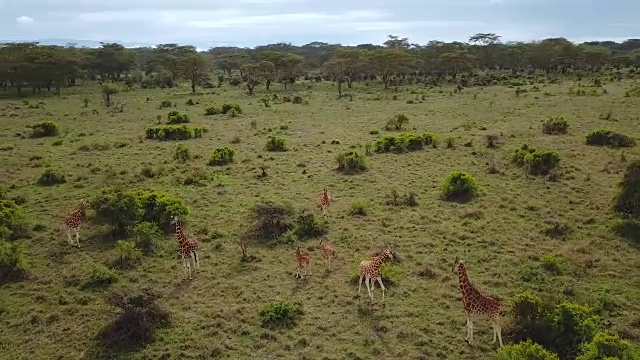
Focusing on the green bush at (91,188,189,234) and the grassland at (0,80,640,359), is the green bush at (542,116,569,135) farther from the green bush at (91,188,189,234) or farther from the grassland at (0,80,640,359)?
the green bush at (91,188,189,234)

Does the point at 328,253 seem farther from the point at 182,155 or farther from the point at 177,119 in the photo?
the point at 177,119

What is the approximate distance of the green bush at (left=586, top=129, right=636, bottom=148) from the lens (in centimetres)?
2975

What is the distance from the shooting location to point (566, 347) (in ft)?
38.2

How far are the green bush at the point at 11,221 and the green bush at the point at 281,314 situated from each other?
11.4 metres

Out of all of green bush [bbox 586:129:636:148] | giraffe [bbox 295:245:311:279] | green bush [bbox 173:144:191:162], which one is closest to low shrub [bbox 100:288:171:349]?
giraffe [bbox 295:245:311:279]

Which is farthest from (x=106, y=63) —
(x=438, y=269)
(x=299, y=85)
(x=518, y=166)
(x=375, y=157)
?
(x=438, y=269)

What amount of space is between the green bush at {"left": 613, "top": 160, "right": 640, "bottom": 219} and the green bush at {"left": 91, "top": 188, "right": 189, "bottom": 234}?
17350 millimetres

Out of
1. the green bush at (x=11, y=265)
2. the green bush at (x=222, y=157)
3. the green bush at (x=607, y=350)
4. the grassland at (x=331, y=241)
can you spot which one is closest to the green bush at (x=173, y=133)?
the grassland at (x=331, y=241)

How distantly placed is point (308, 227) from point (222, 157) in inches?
476

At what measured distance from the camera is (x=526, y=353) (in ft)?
35.1

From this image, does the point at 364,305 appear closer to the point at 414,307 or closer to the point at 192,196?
the point at 414,307

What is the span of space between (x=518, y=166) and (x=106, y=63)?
7656 cm

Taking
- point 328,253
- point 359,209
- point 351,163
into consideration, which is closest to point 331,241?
Result: point 328,253

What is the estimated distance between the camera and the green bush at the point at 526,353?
10523 millimetres
